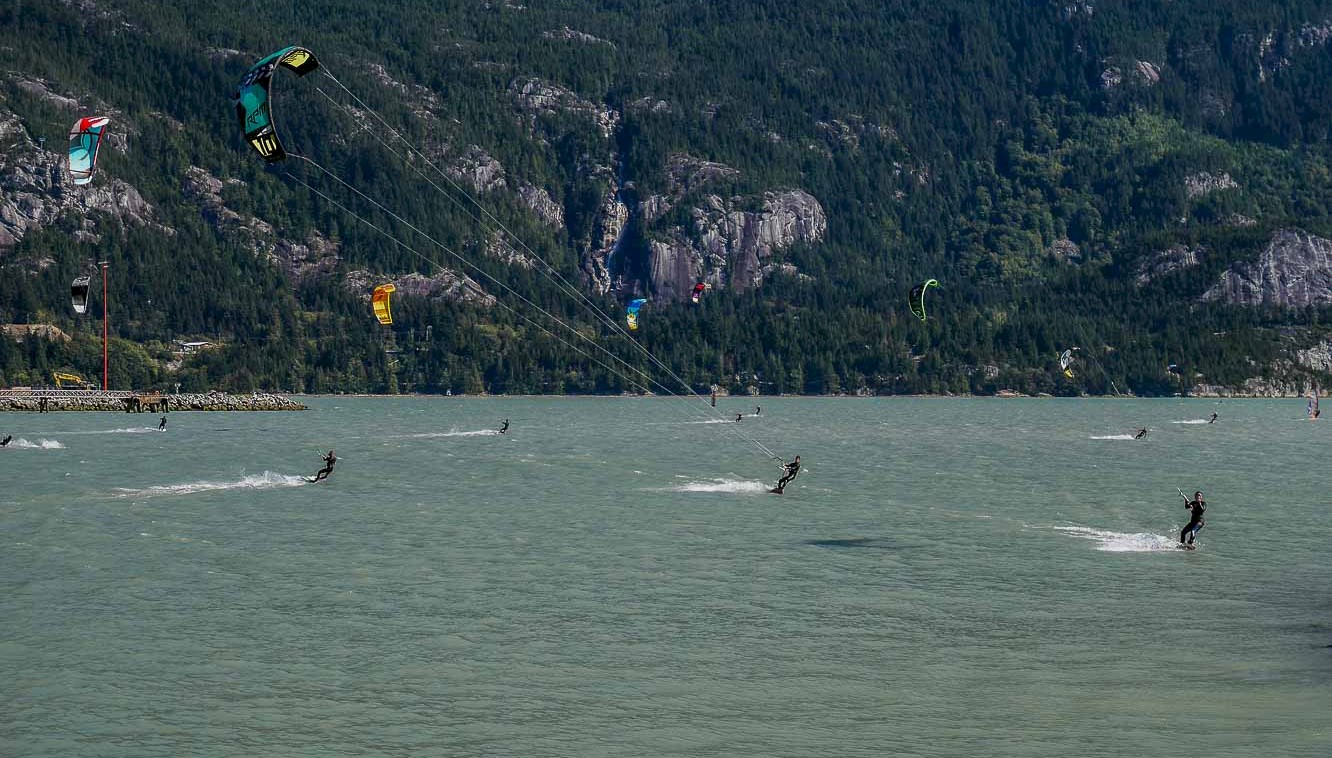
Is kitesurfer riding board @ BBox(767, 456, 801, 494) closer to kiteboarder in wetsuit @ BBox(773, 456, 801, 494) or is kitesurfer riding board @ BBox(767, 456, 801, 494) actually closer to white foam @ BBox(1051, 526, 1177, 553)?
kiteboarder in wetsuit @ BBox(773, 456, 801, 494)

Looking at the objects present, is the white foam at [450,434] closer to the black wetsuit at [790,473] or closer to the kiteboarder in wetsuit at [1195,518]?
the black wetsuit at [790,473]

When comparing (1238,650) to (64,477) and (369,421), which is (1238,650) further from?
(369,421)

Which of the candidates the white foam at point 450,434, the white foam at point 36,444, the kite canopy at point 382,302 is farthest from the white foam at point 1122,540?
the white foam at point 450,434

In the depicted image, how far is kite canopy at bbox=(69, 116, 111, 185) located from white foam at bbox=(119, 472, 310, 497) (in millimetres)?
15422

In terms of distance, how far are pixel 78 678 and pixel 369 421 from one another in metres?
168

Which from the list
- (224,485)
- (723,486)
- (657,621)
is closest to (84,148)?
(224,485)

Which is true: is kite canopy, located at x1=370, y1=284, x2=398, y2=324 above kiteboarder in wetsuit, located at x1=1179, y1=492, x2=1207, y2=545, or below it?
above

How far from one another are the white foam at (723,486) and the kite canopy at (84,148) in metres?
33.2

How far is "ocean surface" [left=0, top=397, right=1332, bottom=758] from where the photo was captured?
29.6 metres

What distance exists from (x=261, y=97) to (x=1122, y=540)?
1361 inches

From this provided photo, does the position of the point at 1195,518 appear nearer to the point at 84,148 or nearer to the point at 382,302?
the point at 84,148

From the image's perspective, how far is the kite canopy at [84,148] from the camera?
7556 centimetres


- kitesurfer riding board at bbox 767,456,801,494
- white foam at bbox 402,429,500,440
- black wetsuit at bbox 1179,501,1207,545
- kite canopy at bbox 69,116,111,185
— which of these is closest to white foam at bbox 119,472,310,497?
kite canopy at bbox 69,116,111,185

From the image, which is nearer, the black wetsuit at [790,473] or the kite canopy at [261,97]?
the kite canopy at [261,97]
